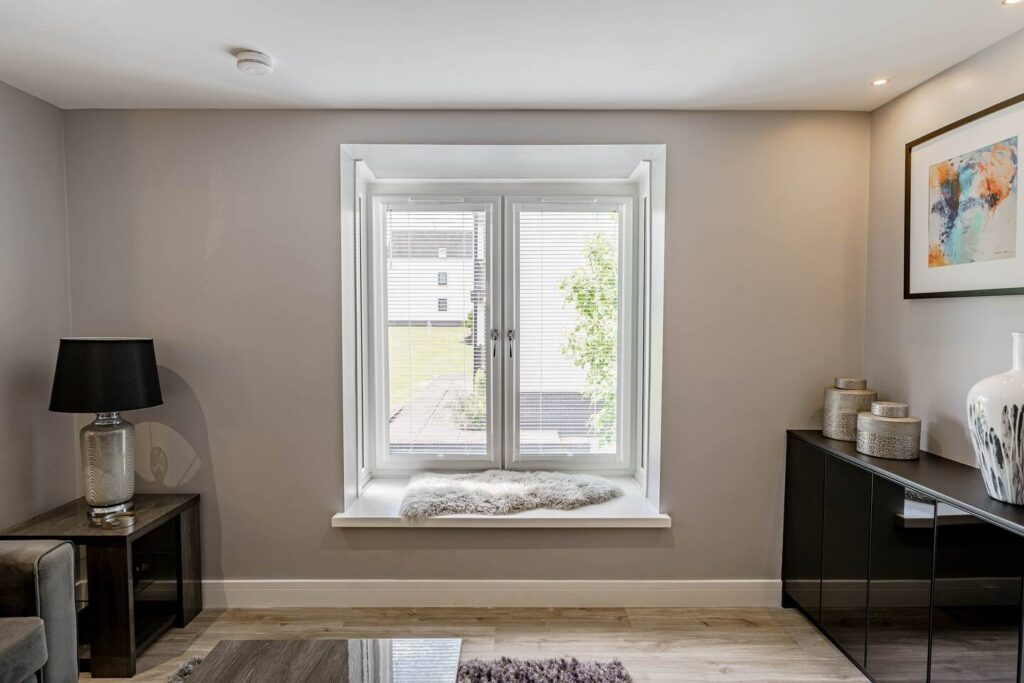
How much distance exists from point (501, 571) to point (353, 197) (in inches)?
81.3

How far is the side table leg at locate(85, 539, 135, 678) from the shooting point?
2211 mm

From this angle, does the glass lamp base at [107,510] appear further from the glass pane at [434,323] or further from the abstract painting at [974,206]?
the abstract painting at [974,206]

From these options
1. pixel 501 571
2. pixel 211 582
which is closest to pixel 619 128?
pixel 501 571

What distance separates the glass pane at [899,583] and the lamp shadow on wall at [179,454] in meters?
2.92

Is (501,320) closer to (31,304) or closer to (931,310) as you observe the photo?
(931,310)

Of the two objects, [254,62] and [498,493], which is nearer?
[254,62]

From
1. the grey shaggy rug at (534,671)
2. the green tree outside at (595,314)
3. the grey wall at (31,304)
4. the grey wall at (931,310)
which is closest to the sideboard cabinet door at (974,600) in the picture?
the grey wall at (931,310)

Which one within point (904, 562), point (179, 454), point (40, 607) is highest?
point (179, 454)

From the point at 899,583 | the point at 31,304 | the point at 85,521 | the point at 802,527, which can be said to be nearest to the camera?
the point at 899,583

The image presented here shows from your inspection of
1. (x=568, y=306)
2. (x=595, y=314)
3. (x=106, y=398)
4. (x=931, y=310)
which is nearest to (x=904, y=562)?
(x=931, y=310)

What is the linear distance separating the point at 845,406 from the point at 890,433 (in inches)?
12.5

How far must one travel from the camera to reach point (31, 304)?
250 centimetres

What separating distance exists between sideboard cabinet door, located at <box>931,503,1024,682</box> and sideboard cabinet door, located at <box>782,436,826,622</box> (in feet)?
2.21

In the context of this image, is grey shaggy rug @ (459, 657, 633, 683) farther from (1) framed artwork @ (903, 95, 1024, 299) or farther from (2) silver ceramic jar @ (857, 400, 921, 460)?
(1) framed artwork @ (903, 95, 1024, 299)
